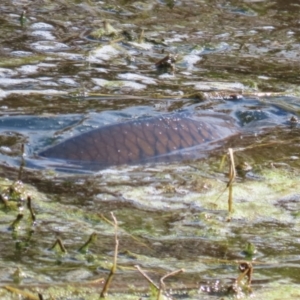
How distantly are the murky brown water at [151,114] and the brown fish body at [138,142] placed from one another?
10cm

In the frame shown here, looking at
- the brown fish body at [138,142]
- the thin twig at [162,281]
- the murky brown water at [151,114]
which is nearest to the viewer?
the thin twig at [162,281]

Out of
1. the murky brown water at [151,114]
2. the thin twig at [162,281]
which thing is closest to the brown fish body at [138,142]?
the murky brown water at [151,114]

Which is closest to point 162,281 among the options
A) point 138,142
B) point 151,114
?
point 138,142

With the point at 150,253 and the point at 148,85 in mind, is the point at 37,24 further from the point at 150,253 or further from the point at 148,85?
the point at 150,253

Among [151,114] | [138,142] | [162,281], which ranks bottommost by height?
[151,114]

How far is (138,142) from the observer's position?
4.41 metres

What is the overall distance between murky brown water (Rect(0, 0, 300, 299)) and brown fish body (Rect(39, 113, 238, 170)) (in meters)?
0.10

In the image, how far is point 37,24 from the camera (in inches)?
258

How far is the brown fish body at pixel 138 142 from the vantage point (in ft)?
14.0

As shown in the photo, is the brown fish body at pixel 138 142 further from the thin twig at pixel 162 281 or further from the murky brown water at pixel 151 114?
the thin twig at pixel 162 281

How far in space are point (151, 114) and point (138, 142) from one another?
2.12 ft

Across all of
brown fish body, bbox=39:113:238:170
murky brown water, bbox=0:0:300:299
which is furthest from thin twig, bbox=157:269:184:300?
brown fish body, bbox=39:113:238:170

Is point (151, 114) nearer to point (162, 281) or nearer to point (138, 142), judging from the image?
point (138, 142)

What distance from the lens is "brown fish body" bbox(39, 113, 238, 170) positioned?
426 centimetres
